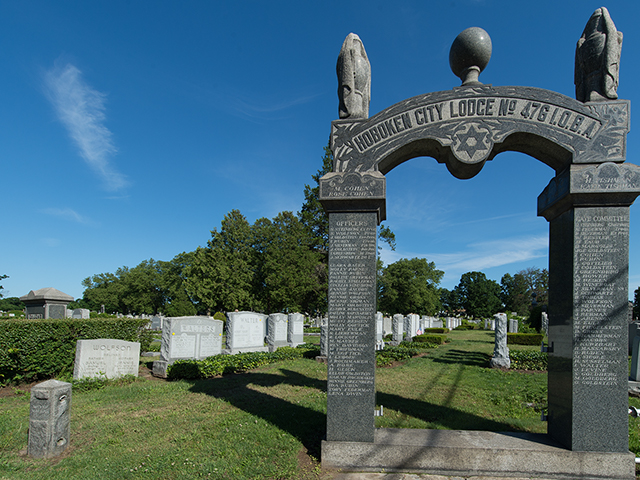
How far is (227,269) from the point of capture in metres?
32.4

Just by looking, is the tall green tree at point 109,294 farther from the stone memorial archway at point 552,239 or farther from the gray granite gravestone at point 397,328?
the stone memorial archway at point 552,239

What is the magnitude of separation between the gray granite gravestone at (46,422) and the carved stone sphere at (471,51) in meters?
7.32

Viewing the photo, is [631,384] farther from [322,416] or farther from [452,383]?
[322,416]

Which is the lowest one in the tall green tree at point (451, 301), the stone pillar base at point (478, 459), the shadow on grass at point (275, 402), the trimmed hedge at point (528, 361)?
the tall green tree at point (451, 301)

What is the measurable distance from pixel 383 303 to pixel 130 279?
142 ft

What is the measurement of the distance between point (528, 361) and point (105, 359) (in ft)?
44.3

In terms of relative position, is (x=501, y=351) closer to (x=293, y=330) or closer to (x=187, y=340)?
(x=293, y=330)

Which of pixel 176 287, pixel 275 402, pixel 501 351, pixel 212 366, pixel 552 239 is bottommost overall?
pixel 176 287

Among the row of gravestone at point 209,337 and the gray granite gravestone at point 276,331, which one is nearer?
the row of gravestone at point 209,337

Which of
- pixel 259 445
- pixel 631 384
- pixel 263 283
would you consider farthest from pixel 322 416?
pixel 263 283

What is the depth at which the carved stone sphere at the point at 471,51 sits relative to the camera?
5039mm

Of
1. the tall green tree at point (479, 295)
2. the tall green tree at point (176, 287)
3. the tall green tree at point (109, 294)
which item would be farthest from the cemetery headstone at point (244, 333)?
the tall green tree at point (479, 295)

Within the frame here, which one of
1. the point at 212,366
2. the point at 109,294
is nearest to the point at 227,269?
the point at 212,366

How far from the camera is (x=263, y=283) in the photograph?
33.6 metres
